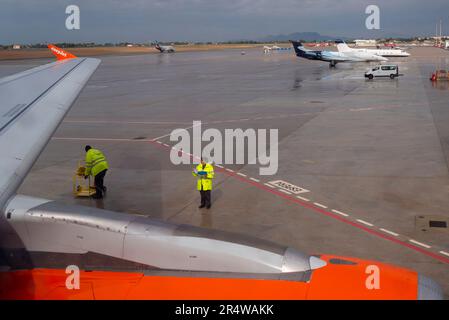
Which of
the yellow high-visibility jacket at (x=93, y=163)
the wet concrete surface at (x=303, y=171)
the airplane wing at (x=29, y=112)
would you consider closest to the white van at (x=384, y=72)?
the wet concrete surface at (x=303, y=171)

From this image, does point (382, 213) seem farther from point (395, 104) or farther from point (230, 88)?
point (230, 88)

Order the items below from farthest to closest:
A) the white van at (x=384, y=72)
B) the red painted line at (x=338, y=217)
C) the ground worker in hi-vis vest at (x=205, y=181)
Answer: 1. the white van at (x=384, y=72)
2. the ground worker in hi-vis vest at (x=205, y=181)
3. the red painted line at (x=338, y=217)

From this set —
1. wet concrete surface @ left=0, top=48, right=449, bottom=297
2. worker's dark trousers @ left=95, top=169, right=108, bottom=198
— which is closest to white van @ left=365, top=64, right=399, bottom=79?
wet concrete surface @ left=0, top=48, right=449, bottom=297

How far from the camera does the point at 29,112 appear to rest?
8.32m

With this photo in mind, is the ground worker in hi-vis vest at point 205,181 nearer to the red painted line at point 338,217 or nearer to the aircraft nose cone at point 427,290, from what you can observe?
the red painted line at point 338,217

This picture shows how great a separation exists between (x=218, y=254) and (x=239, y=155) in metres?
15.4

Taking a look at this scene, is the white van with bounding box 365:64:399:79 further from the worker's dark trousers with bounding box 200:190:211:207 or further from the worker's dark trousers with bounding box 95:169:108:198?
the worker's dark trousers with bounding box 95:169:108:198

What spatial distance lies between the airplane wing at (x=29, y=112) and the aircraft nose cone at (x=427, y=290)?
15.6 ft

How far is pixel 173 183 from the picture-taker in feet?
57.8

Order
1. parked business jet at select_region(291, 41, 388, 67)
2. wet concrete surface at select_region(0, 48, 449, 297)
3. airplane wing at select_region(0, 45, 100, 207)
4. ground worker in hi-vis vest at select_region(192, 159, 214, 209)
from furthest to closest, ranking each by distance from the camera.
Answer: parked business jet at select_region(291, 41, 388, 67), ground worker in hi-vis vest at select_region(192, 159, 214, 209), wet concrete surface at select_region(0, 48, 449, 297), airplane wing at select_region(0, 45, 100, 207)

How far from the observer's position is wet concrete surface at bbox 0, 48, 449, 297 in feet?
42.1

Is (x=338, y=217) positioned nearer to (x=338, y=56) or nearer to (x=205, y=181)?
(x=205, y=181)

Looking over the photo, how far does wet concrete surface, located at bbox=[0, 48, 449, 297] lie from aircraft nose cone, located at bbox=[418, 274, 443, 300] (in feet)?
13.1

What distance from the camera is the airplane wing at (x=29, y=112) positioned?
598 centimetres
